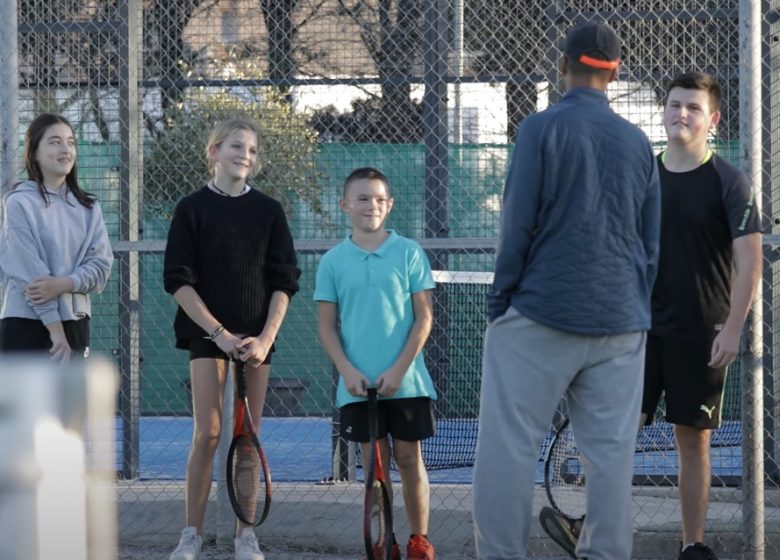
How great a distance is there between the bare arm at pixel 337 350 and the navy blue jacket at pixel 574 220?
0.93m

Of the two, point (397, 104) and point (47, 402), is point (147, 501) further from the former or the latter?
point (47, 402)

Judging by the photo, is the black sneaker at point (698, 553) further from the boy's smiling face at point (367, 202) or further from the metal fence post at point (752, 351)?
the boy's smiling face at point (367, 202)

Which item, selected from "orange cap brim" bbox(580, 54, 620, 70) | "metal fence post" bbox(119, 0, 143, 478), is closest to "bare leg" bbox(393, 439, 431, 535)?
"orange cap brim" bbox(580, 54, 620, 70)

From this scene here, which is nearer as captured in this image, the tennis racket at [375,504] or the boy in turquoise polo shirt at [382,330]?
the tennis racket at [375,504]

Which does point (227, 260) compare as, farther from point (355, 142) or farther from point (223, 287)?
point (355, 142)

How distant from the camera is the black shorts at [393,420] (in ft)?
15.7

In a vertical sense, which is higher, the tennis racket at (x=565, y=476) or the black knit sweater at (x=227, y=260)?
the black knit sweater at (x=227, y=260)

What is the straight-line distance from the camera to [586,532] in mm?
3947

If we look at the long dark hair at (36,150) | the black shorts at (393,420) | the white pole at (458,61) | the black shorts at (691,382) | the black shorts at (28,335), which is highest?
the white pole at (458,61)

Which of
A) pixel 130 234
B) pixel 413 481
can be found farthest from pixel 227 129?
pixel 413 481

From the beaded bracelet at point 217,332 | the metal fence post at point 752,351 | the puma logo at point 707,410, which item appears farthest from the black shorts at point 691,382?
the beaded bracelet at point 217,332

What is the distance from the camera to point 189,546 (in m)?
4.95

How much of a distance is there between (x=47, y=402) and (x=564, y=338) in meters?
2.58

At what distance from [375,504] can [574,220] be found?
4.87 feet
